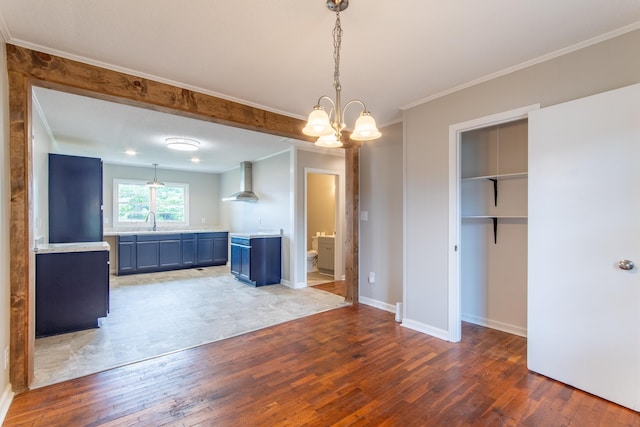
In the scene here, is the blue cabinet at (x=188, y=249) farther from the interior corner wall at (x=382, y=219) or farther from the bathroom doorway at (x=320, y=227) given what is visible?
the interior corner wall at (x=382, y=219)

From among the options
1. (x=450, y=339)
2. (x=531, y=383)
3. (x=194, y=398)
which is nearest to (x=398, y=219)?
(x=450, y=339)

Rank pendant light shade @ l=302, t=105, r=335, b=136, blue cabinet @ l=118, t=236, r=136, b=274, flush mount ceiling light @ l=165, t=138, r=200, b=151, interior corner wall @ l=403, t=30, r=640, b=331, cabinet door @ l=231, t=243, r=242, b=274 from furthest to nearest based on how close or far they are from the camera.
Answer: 1. blue cabinet @ l=118, t=236, r=136, b=274
2. cabinet door @ l=231, t=243, r=242, b=274
3. flush mount ceiling light @ l=165, t=138, r=200, b=151
4. interior corner wall @ l=403, t=30, r=640, b=331
5. pendant light shade @ l=302, t=105, r=335, b=136

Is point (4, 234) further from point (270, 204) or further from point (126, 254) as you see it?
point (126, 254)

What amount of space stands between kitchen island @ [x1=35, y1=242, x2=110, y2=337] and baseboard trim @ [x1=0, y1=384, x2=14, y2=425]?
133 cm

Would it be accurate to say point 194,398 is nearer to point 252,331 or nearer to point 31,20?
point 252,331

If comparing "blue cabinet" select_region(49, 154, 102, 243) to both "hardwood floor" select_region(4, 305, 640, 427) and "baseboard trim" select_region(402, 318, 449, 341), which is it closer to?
"hardwood floor" select_region(4, 305, 640, 427)

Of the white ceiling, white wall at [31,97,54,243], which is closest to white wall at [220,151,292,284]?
the white ceiling

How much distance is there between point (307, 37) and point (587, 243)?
249 cm

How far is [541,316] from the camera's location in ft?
7.82

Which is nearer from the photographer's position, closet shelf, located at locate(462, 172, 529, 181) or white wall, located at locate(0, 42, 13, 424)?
white wall, located at locate(0, 42, 13, 424)

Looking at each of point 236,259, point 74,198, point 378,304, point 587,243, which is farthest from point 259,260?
point 587,243

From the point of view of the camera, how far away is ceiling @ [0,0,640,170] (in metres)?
1.85

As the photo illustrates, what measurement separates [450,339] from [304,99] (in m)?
2.93

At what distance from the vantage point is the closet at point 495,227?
3.20m
